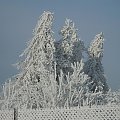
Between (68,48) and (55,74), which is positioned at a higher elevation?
(68,48)

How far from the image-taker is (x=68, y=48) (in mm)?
26984

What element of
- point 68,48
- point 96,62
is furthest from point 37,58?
point 96,62

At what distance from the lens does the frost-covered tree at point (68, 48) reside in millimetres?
26206

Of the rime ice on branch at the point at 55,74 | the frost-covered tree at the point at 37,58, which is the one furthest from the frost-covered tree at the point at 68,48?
the frost-covered tree at the point at 37,58

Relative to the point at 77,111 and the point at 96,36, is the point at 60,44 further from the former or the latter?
the point at 77,111

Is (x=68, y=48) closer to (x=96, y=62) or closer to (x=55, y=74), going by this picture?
(x=96, y=62)

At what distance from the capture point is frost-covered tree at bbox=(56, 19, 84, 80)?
2621 cm

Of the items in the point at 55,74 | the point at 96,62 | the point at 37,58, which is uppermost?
the point at 96,62

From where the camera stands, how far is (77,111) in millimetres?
11383

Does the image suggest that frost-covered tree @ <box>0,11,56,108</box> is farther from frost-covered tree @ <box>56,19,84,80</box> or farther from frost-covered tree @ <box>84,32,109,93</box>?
frost-covered tree @ <box>84,32,109,93</box>

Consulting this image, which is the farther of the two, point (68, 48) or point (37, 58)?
point (68, 48)

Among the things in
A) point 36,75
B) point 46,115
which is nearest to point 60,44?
point 36,75

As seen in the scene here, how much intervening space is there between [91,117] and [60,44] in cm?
1602

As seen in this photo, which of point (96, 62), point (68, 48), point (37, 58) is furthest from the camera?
point (96, 62)
